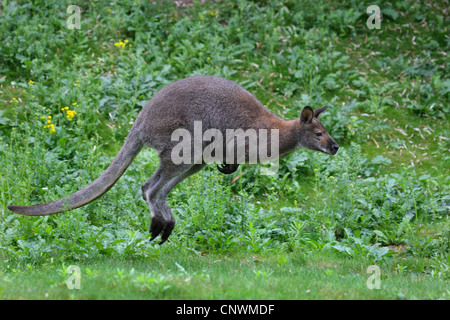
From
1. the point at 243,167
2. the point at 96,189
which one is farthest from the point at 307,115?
the point at 243,167

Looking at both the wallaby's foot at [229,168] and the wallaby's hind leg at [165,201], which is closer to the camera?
the wallaby's hind leg at [165,201]

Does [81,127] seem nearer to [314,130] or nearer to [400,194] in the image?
[314,130]

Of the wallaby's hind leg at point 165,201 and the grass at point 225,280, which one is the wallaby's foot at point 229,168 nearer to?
the wallaby's hind leg at point 165,201

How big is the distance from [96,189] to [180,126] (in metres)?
1.19

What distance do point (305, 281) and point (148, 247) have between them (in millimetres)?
2271

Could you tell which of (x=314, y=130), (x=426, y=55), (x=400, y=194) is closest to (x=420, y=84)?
(x=426, y=55)

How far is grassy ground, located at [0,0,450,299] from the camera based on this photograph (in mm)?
6738

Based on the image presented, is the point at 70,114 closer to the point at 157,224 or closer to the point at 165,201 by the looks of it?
the point at 165,201

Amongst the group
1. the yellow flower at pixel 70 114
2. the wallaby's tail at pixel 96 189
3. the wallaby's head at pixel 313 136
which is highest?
the yellow flower at pixel 70 114

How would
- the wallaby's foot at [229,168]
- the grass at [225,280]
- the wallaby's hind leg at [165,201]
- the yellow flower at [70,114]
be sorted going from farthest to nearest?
the yellow flower at [70,114] < the wallaby's foot at [229,168] < the wallaby's hind leg at [165,201] < the grass at [225,280]

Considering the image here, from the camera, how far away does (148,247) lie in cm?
756

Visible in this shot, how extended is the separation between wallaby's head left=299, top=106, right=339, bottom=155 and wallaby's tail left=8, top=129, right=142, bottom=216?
1.89 meters

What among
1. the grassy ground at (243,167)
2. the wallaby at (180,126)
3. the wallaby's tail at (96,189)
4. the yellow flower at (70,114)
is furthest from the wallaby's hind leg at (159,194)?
the yellow flower at (70,114)

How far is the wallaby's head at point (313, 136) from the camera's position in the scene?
7.02m
